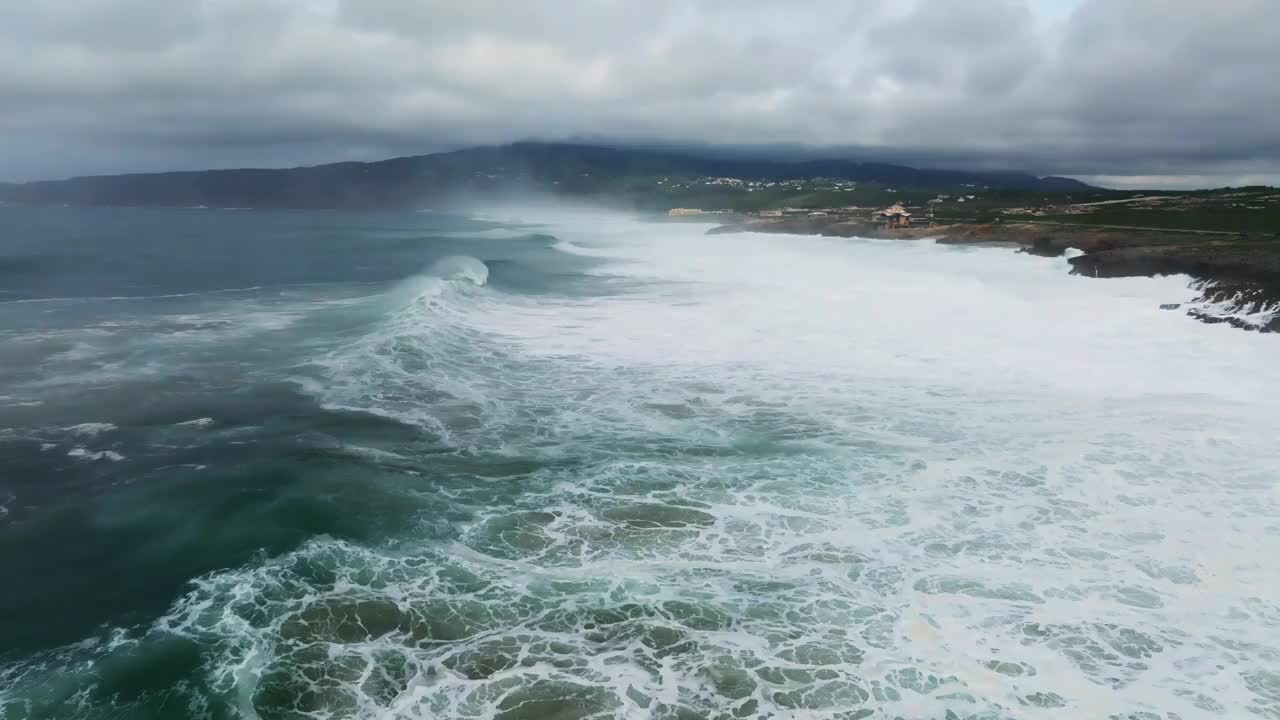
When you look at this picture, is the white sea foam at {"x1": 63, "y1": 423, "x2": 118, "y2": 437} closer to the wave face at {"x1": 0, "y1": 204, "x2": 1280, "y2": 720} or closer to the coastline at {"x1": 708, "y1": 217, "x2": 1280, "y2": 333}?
the wave face at {"x1": 0, "y1": 204, "x2": 1280, "y2": 720}

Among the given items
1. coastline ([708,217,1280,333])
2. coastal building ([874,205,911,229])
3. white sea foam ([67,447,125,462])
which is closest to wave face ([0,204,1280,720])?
white sea foam ([67,447,125,462])

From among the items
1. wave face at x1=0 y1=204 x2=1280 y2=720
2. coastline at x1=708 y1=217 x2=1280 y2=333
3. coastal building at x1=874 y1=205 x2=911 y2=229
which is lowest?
wave face at x1=0 y1=204 x2=1280 y2=720

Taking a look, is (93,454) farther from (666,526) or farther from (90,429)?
(666,526)

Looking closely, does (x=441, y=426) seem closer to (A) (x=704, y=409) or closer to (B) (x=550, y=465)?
(B) (x=550, y=465)

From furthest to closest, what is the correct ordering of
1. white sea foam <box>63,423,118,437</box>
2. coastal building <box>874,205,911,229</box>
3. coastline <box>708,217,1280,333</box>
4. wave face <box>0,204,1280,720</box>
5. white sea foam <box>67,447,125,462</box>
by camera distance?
coastal building <box>874,205,911,229</box> < coastline <box>708,217,1280,333</box> < white sea foam <box>63,423,118,437</box> < white sea foam <box>67,447,125,462</box> < wave face <box>0,204,1280,720</box>

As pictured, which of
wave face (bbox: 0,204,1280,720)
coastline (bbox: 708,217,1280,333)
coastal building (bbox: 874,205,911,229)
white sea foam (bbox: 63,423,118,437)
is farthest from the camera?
coastal building (bbox: 874,205,911,229)

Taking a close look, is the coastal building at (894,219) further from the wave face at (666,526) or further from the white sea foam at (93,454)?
the white sea foam at (93,454)
